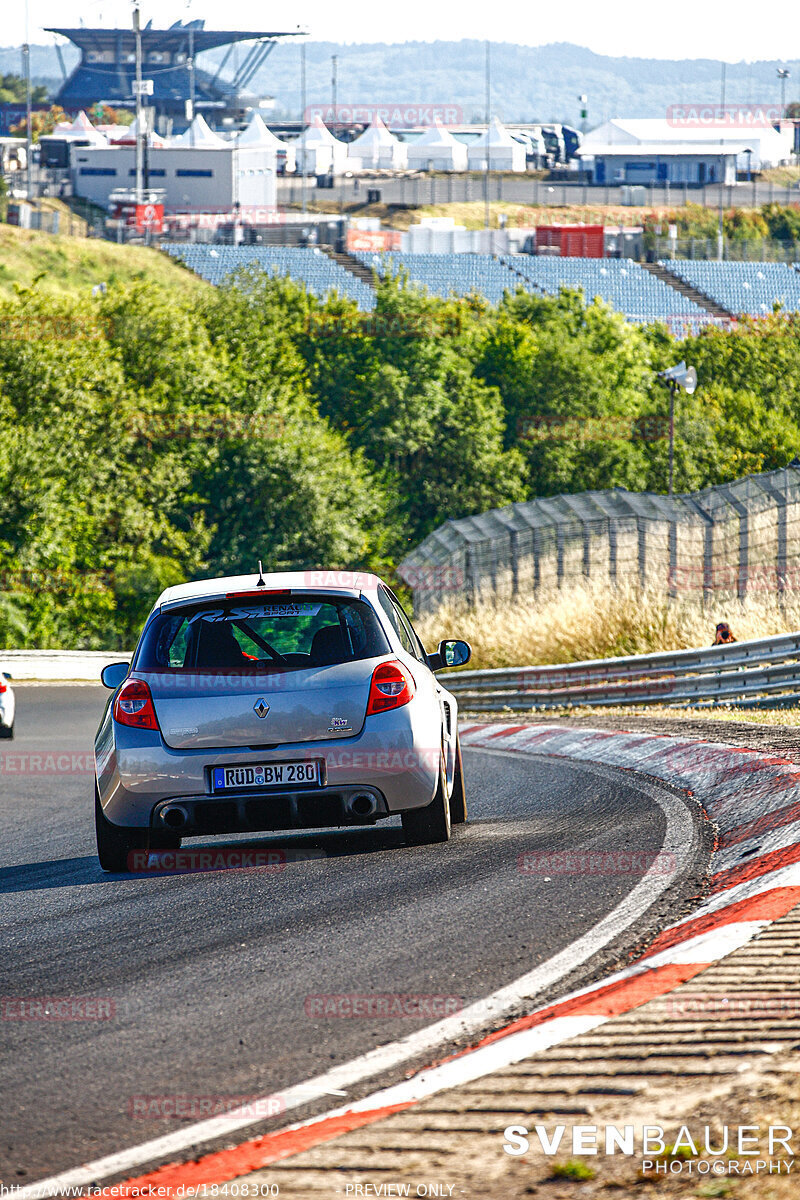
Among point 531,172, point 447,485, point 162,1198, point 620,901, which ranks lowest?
point 447,485

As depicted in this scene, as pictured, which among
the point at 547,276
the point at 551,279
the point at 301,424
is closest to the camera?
the point at 301,424

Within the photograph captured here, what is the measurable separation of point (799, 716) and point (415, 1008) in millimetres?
9993

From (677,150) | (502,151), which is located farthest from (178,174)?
(677,150)

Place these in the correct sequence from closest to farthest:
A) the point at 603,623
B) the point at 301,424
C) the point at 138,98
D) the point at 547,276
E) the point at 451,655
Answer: the point at 451,655, the point at 603,623, the point at 301,424, the point at 547,276, the point at 138,98

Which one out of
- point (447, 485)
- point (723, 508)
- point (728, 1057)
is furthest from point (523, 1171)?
point (447, 485)

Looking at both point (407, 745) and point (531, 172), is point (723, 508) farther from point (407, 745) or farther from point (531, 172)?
point (531, 172)

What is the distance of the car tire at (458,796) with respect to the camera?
871 cm

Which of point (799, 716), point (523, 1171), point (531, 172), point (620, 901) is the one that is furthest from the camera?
point (531, 172)

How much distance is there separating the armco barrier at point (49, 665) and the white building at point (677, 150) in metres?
126

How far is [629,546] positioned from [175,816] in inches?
751

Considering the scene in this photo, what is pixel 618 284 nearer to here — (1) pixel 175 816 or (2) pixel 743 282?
(2) pixel 743 282

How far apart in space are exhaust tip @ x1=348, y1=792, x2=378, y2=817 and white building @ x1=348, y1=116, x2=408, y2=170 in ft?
544

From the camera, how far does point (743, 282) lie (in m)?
101

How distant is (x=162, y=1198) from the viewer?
126 inches
